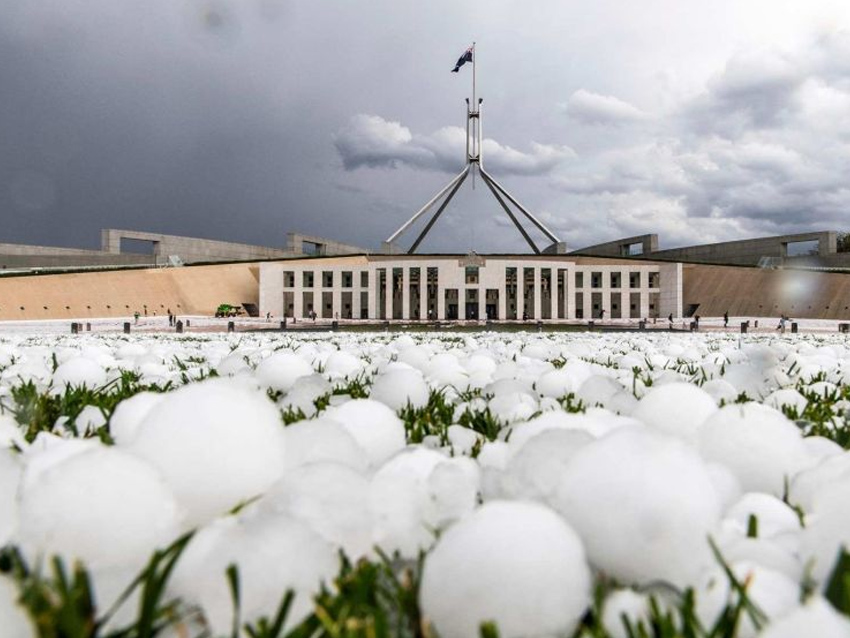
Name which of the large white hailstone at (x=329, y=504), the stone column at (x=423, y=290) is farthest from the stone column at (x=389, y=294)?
the large white hailstone at (x=329, y=504)

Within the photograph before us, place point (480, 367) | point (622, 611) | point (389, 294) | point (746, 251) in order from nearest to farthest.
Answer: point (622, 611), point (480, 367), point (389, 294), point (746, 251)

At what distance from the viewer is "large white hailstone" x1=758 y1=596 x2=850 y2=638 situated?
23.6 inches

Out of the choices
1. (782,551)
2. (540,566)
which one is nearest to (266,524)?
(540,566)

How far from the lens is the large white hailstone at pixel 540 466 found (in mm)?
1012

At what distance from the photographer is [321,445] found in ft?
4.03

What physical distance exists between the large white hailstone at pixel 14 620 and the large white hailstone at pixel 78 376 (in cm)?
Result: 250

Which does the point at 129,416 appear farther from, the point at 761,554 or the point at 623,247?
the point at 623,247

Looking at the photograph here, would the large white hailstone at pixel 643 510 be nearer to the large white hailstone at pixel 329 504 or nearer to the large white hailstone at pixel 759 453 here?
the large white hailstone at pixel 329 504

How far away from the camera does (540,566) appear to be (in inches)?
27.6

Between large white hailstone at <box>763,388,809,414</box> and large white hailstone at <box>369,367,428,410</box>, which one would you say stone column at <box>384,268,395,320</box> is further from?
large white hailstone at <box>763,388,809,414</box>

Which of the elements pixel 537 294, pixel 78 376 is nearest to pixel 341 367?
pixel 78 376

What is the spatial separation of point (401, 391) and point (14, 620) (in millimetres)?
1854

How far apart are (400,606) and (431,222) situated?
268ft

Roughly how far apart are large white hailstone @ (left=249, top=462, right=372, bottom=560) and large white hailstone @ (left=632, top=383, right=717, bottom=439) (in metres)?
0.95
